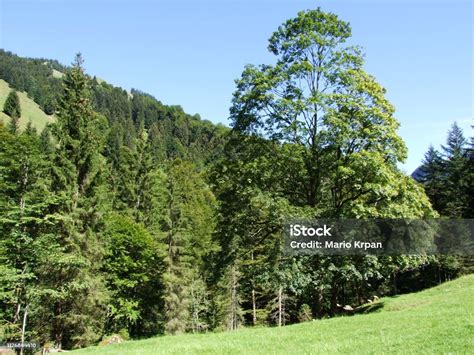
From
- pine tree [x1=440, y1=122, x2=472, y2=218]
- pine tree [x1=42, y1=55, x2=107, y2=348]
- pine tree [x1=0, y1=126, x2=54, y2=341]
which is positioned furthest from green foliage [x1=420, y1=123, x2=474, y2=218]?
pine tree [x1=0, y1=126, x2=54, y2=341]

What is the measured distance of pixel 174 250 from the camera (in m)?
42.5

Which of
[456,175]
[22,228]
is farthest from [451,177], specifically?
[22,228]

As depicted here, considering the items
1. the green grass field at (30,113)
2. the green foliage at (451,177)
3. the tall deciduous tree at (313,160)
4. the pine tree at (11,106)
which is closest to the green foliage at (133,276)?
the tall deciduous tree at (313,160)

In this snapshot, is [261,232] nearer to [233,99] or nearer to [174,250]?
[233,99]

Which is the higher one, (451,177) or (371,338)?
(451,177)

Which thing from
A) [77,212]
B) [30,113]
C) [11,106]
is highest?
[30,113]

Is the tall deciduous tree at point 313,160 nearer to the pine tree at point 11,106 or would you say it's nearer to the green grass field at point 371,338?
the green grass field at point 371,338

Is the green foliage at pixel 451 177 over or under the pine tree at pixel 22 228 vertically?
over

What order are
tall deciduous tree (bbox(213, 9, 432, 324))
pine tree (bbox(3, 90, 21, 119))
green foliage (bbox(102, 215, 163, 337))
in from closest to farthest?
tall deciduous tree (bbox(213, 9, 432, 324)) → green foliage (bbox(102, 215, 163, 337)) → pine tree (bbox(3, 90, 21, 119))

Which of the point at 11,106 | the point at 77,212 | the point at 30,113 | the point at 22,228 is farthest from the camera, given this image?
the point at 30,113

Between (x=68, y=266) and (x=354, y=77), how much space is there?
2283 cm

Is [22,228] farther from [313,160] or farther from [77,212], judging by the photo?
[313,160]

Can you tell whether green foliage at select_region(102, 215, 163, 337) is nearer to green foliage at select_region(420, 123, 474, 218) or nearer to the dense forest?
the dense forest

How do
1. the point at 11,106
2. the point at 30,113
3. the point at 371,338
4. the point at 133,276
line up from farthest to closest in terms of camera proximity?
the point at 30,113 < the point at 11,106 < the point at 133,276 < the point at 371,338
